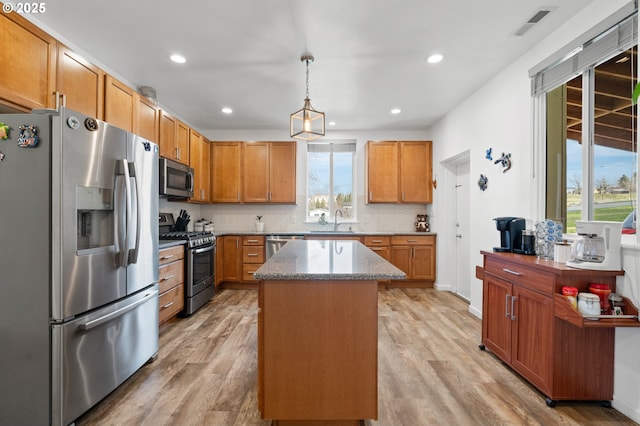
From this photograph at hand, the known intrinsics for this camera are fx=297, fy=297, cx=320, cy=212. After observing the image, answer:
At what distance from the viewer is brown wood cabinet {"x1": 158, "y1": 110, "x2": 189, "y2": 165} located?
3.52 metres

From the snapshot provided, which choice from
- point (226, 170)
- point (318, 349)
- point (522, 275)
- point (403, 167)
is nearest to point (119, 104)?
point (226, 170)

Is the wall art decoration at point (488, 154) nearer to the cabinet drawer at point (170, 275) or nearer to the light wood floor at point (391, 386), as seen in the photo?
the light wood floor at point (391, 386)

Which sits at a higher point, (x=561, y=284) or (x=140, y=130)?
(x=140, y=130)

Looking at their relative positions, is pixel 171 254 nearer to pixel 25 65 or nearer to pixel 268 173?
pixel 25 65

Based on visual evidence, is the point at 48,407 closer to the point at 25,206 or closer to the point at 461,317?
the point at 25,206

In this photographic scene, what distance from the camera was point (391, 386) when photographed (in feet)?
6.98

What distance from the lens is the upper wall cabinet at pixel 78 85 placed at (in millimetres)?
2143

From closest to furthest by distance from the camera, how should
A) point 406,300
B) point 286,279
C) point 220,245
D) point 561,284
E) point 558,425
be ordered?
1. point 286,279
2. point 558,425
3. point 561,284
4. point 406,300
5. point 220,245

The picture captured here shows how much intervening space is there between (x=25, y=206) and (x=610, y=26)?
384cm

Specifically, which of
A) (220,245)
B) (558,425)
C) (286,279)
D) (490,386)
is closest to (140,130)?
(220,245)

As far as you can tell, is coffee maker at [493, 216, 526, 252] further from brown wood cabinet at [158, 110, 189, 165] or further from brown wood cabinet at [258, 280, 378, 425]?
brown wood cabinet at [158, 110, 189, 165]

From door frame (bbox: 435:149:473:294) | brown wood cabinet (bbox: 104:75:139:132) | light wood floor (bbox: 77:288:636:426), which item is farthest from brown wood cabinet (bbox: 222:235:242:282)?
door frame (bbox: 435:149:473:294)

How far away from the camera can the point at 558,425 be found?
68.7 inches

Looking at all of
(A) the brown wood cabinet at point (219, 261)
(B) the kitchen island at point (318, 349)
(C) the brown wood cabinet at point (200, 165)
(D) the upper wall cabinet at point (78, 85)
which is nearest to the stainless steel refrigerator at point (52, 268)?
(D) the upper wall cabinet at point (78, 85)
